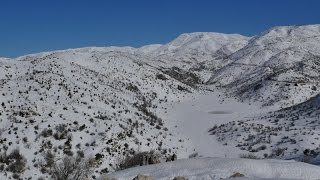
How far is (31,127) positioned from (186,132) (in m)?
16.5

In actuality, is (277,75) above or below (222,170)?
above

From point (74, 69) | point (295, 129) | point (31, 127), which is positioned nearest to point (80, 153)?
point (31, 127)

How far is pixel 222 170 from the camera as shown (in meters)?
17.2

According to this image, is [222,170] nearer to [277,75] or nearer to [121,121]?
[121,121]

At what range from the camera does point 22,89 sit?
159 feet

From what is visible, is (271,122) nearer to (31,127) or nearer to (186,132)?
(186,132)

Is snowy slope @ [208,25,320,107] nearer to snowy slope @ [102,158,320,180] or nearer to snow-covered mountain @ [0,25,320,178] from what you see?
snow-covered mountain @ [0,25,320,178]

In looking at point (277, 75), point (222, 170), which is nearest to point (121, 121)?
point (222, 170)

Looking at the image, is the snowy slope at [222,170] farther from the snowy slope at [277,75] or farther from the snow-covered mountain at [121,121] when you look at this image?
the snowy slope at [277,75]

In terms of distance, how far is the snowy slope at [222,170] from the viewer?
17047 mm

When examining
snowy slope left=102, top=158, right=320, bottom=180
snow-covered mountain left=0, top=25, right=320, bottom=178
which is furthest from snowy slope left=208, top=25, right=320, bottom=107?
snowy slope left=102, top=158, right=320, bottom=180

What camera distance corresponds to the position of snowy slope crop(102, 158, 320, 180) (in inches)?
671

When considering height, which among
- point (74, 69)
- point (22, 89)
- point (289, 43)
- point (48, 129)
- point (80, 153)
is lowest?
point (80, 153)

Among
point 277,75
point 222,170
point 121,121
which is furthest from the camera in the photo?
point 277,75
